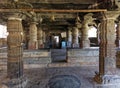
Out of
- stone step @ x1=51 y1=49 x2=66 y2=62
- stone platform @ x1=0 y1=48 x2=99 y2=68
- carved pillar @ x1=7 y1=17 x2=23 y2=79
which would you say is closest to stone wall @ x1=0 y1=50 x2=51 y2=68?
stone platform @ x1=0 y1=48 x2=99 y2=68

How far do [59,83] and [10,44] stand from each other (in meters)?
3.18

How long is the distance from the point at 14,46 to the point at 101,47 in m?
2.76

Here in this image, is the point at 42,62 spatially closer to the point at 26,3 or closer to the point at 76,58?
the point at 76,58

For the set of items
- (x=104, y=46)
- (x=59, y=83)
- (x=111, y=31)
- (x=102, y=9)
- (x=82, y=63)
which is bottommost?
(x=82, y=63)

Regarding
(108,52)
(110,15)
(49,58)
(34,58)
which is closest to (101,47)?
(108,52)

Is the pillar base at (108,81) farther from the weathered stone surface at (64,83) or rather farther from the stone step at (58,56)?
the stone step at (58,56)

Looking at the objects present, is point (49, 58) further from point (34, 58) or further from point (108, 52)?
point (108, 52)

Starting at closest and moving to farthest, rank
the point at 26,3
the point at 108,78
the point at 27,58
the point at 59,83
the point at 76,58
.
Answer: the point at 59,83 → the point at 26,3 → the point at 108,78 → the point at 27,58 → the point at 76,58

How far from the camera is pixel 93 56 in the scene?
30.1 ft

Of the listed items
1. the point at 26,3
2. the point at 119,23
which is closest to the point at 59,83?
the point at 26,3

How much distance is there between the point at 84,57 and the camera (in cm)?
916

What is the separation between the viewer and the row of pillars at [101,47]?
5246 millimetres

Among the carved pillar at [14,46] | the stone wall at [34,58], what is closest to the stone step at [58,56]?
the stone wall at [34,58]

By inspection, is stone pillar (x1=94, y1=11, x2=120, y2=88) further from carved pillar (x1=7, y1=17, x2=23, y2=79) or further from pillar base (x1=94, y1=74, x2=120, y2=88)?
carved pillar (x1=7, y1=17, x2=23, y2=79)
